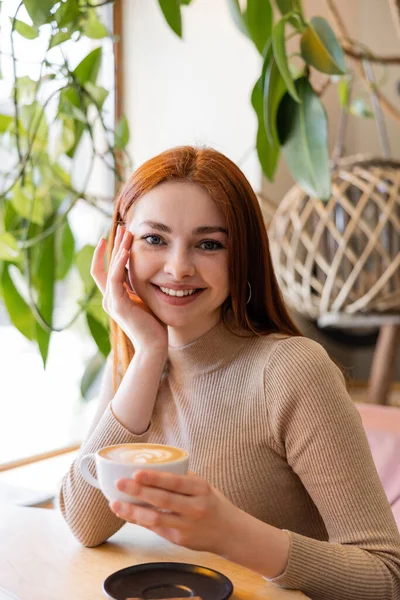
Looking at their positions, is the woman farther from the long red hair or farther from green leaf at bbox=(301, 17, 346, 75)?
green leaf at bbox=(301, 17, 346, 75)

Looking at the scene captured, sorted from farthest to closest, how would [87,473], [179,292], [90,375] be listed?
[90,375], [179,292], [87,473]

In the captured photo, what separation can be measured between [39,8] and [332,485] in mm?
1061

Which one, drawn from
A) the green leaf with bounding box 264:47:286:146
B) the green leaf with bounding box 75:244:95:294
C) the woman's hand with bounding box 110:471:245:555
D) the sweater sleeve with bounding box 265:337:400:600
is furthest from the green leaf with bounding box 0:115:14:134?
the woman's hand with bounding box 110:471:245:555

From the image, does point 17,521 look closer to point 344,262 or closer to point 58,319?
point 58,319

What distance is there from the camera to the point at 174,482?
0.81m

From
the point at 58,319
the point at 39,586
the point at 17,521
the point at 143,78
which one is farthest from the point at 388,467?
the point at 143,78

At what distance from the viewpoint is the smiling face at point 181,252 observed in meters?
1.17

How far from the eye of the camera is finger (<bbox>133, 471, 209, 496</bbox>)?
80 cm

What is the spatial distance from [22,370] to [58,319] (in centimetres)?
23

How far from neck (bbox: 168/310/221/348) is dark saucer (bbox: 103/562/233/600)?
0.39m

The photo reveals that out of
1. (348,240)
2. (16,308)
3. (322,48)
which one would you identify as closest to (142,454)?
(322,48)

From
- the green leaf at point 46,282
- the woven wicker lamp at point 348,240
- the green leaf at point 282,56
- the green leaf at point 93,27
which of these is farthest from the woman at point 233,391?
the woven wicker lamp at point 348,240

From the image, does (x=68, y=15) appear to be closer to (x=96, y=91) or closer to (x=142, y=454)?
(x=96, y=91)

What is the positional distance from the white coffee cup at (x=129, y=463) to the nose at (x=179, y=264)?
318 millimetres
